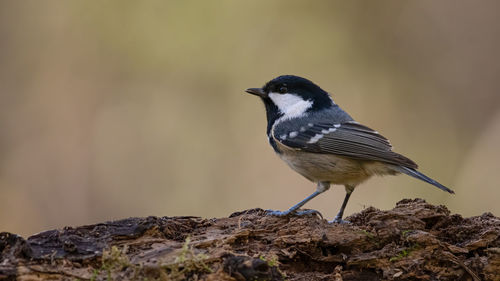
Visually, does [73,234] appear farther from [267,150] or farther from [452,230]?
[267,150]

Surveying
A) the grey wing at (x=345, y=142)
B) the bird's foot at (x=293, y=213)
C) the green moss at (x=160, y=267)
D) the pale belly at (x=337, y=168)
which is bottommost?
the green moss at (x=160, y=267)

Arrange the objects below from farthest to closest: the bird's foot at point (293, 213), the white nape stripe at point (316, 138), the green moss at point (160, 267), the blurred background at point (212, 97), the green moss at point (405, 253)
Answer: the blurred background at point (212, 97) < the white nape stripe at point (316, 138) < the bird's foot at point (293, 213) < the green moss at point (405, 253) < the green moss at point (160, 267)

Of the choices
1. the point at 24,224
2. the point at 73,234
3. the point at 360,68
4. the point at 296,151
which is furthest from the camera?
the point at 360,68

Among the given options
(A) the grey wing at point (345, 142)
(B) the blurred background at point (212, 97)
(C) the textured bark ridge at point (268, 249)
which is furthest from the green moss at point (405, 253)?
(B) the blurred background at point (212, 97)

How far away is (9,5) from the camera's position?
707cm

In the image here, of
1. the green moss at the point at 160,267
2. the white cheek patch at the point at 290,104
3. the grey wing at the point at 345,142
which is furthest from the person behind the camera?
the white cheek patch at the point at 290,104

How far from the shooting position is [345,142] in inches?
146

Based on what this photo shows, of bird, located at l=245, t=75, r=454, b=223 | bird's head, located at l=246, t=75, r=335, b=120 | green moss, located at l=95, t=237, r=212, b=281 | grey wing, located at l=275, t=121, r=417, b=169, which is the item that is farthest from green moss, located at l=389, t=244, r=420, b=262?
bird's head, located at l=246, t=75, r=335, b=120

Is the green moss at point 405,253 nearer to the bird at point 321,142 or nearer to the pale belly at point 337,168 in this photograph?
the bird at point 321,142

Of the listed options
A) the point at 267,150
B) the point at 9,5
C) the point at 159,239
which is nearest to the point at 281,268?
the point at 159,239

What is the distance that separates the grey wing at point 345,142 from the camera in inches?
137

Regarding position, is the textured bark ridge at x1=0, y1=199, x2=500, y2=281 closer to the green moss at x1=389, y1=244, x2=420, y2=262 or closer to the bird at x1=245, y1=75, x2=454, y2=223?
the green moss at x1=389, y1=244, x2=420, y2=262

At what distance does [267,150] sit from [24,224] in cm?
308

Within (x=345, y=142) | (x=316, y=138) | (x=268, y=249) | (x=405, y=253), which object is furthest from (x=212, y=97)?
(x=405, y=253)
